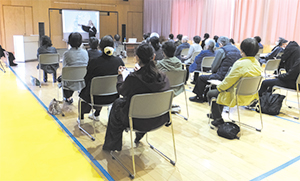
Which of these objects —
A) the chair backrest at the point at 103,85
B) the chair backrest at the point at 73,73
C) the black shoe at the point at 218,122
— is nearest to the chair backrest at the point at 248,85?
the black shoe at the point at 218,122

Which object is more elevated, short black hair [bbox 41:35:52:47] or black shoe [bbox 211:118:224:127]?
short black hair [bbox 41:35:52:47]

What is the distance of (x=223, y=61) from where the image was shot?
419 centimetres

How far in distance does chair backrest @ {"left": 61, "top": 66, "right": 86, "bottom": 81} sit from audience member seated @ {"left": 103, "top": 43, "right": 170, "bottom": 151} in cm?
142

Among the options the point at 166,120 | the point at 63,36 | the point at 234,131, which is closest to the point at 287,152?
the point at 234,131

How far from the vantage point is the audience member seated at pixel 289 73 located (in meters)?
3.99

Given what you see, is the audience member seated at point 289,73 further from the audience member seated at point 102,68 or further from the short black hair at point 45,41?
the short black hair at point 45,41

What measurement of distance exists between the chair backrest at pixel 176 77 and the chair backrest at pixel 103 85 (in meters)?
0.97

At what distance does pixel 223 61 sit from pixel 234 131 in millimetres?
1427

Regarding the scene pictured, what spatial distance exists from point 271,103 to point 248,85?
1.39 meters

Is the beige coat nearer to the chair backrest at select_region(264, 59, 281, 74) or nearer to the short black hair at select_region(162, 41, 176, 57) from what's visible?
the short black hair at select_region(162, 41, 176, 57)

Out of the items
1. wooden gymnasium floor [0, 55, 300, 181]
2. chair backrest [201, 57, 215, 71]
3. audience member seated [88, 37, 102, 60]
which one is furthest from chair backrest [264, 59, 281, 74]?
audience member seated [88, 37, 102, 60]

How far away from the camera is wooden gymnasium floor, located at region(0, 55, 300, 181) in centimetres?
240

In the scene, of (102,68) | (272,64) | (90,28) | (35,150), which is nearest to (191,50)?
(272,64)

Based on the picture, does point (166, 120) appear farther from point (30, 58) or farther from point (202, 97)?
point (30, 58)
